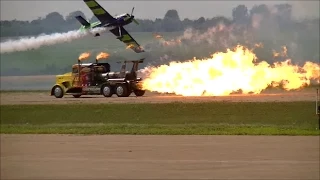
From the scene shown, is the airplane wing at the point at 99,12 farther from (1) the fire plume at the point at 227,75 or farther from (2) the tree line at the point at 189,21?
(1) the fire plume at the point at 227,75

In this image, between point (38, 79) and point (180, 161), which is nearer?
point (180, 161)

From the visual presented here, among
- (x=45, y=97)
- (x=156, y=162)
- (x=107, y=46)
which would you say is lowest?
(x=156, y=162)

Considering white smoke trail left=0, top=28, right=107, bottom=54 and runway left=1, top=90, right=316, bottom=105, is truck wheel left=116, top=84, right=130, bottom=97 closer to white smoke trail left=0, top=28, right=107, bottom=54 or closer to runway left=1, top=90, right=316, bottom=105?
runway left=1, top=90, right=316, bottom=105

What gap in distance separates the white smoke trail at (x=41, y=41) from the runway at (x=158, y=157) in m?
1.20

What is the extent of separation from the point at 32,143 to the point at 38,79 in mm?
886

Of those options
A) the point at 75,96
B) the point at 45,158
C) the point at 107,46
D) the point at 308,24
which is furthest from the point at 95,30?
the point at 308,24

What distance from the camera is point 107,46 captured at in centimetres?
890

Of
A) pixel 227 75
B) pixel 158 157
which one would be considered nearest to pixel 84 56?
pixel 158 157

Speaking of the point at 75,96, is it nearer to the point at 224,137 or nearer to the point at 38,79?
the point at 38,79

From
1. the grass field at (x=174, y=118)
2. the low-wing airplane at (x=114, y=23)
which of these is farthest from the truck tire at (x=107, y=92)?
the low-wing airplane at (x=114, y=23)

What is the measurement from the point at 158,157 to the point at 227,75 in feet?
4.78

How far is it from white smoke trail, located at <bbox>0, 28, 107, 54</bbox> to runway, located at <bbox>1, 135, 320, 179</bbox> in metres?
1.20

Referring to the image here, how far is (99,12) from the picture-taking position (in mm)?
8914

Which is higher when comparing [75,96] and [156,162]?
[75,96]
